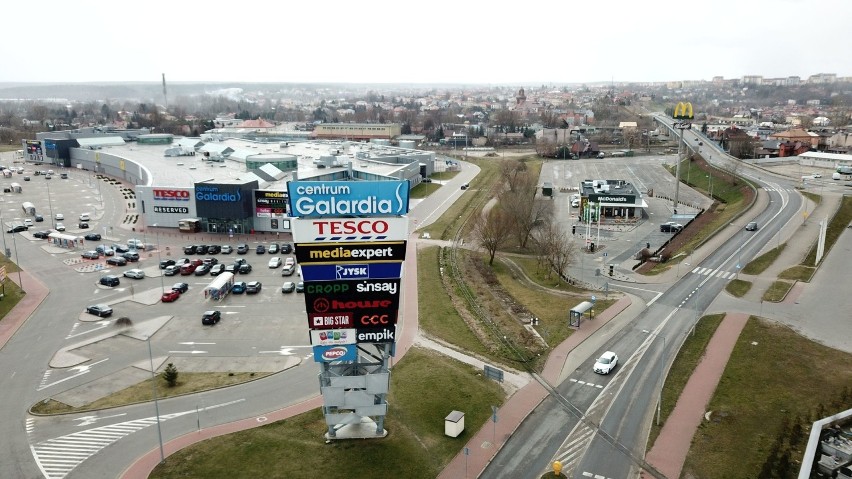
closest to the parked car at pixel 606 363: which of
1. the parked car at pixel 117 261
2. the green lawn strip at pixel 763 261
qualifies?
the green lawn strip at pixel 763 261

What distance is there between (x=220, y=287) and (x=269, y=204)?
77.8ft

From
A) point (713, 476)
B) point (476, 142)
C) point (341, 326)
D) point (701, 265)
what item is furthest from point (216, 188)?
point (476, 142)

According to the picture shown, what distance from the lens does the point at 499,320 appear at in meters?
47.3

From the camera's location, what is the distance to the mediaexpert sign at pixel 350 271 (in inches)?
1152

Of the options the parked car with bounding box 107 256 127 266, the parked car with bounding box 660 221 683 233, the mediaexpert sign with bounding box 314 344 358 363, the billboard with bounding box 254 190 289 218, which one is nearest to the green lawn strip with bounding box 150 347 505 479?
the mediaexpert sign with bounding box 314 344 358 363

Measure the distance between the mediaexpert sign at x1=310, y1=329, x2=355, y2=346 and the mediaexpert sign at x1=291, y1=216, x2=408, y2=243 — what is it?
4.80 m

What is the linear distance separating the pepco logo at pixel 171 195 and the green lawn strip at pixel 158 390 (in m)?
41.3

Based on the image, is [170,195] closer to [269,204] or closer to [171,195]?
[171,195]

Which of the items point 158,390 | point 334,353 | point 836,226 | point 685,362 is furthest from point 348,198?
point 836,226

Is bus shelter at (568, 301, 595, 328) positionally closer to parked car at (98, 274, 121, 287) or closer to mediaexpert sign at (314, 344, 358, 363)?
mediaexpert sign at (314, 344, 358, 363)

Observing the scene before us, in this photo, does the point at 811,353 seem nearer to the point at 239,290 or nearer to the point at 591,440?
the point at 591,440

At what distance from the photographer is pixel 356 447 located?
30641 mm

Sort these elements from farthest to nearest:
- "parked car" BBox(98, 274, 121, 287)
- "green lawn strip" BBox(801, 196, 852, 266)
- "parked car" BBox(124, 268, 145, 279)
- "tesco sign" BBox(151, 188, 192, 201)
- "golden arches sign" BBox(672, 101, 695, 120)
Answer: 1. "golden arches sign" BBox(672, 101, 695, 120)
2. "tesco sign" BBox(151, 188, 192, 201)
3. "green lawn strip" BBox(801, 196, 852, 266)
4. "parked car" BBox(124, 268, 145, 279)
5. "parked car" BBox(98, 274, 121, 287)

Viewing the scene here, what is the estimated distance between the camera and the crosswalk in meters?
55.1
